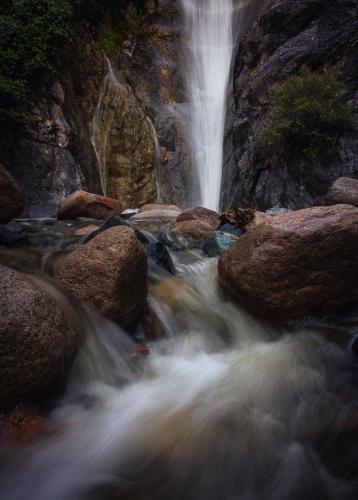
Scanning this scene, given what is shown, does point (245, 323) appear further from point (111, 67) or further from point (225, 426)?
point (111, 67)

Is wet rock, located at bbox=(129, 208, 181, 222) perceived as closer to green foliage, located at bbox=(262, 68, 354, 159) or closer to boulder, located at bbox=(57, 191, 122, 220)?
boulder, located at bbox=(57, 191, 122, 220)

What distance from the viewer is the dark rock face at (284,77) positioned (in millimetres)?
7610

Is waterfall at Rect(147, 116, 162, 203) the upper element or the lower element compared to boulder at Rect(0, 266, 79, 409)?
upper

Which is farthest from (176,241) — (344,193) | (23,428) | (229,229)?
(23,428)

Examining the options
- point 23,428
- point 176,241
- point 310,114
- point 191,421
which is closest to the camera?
point 23,428

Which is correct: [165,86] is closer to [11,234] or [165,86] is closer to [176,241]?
[176,241]

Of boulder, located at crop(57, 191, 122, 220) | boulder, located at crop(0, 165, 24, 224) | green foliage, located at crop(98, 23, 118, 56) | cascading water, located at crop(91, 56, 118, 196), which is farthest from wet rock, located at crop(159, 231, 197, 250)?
green foliage, located at crop(98, 23, 118, 56)

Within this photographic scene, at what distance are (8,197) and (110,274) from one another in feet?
10.9

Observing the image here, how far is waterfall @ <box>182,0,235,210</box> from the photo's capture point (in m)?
16.0

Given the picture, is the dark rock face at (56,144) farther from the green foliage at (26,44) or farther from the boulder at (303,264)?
the boulder at (303,264)

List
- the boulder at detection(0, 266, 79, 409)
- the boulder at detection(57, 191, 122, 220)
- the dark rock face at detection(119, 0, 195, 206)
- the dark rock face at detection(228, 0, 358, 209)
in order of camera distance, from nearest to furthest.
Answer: the boulder at detection(0, 266, 79, 409)
the dark rock face at detection(228, 0, 358, 209)
the boulder at detection(57, 191, 122, 220)
the dark rock face at detection(119, 0, 195, 206)

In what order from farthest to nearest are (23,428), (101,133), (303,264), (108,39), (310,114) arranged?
(108,39), (101,133), (310,114), (303,264), (23,428)

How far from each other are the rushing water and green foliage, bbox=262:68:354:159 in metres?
6.01

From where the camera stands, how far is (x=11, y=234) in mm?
5047
